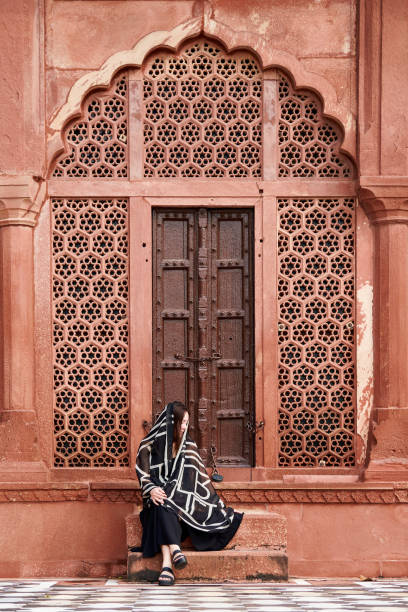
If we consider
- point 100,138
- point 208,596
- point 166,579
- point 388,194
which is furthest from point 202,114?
point 208,596

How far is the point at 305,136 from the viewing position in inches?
297

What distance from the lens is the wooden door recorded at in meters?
7.43

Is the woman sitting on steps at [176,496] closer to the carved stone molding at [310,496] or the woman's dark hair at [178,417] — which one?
the woman's dark hair at [178,417]

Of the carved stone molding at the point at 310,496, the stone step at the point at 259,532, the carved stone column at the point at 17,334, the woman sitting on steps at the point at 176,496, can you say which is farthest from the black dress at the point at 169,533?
the carved stone column at the point at 17,334

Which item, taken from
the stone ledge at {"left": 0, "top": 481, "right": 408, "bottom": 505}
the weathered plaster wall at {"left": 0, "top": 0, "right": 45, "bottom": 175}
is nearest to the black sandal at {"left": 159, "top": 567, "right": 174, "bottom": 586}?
the stone ledge at {"left": 0, "top": 481, "right": 408, "bottom": 505}

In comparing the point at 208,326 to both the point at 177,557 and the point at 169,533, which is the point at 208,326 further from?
the point at 177,557

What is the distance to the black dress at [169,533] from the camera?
6402 mm

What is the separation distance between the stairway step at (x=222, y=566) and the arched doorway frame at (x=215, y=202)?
91 centimetres

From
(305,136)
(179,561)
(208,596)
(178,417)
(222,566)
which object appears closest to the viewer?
(208,596)

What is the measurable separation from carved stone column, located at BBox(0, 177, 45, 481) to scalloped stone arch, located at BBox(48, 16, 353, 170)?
0.43 metres

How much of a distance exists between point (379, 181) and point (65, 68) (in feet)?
7.93

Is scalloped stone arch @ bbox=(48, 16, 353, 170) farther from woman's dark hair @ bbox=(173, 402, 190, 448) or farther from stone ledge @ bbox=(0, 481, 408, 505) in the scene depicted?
stone ledge @ bbox=(0, 481, 408, 505)

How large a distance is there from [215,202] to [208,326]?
35.6 inches

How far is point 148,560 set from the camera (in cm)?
654
